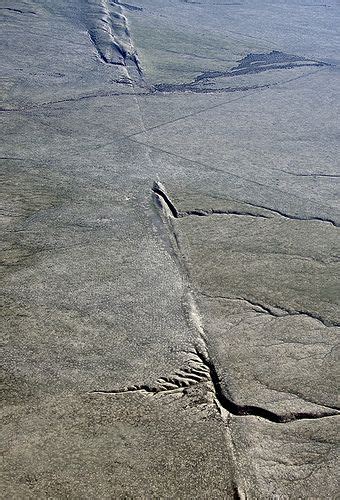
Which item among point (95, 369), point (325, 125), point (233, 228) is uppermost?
point (95, 369)

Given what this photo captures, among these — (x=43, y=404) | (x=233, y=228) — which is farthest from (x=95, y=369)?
(x=233, y=228)

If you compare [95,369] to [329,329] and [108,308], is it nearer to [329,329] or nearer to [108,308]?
[108,308]

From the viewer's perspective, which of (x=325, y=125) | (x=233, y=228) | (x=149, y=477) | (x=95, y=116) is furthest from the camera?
(x=325, y=125)

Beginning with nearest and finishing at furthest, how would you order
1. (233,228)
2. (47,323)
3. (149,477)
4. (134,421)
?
(149,477) < (134,421) < (47,323) < (233,228)

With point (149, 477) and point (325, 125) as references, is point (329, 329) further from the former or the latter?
point (325, 125)

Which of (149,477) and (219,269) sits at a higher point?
(149,477)

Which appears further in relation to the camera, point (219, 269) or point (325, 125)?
point (325, 125)
